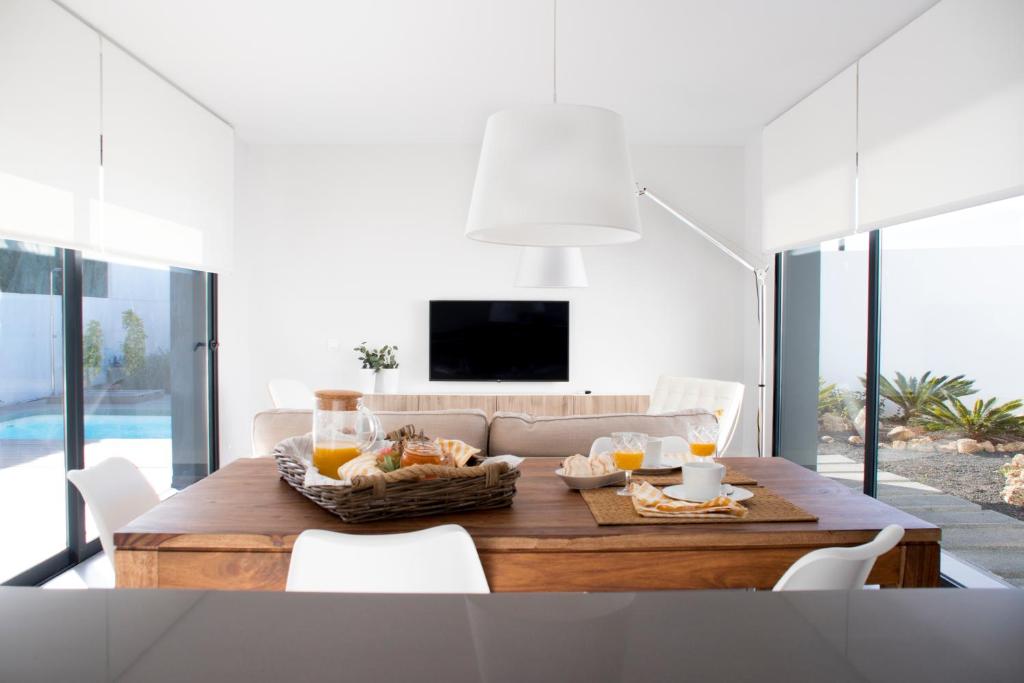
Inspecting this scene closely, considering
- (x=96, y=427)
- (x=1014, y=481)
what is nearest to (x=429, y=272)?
(x=96, y=427)

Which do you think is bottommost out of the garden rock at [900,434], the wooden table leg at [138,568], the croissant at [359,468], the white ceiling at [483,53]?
the garden rock at [900,434]

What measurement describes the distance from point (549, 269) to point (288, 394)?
1.99m

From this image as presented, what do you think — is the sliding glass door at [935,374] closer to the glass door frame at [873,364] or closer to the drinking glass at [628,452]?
the glass door frame at [873,364]

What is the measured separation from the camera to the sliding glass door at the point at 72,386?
9.91 feet

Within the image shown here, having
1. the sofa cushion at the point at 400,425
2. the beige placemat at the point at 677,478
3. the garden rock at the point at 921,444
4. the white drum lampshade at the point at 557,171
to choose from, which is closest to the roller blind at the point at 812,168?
the garden rock at the point at 921,444

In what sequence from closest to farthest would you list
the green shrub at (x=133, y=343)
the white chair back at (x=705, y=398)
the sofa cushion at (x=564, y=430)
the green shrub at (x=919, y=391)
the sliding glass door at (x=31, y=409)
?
1. the sofa cushion at (x=564, y=430)
2. the sliding glass door at (x=31, y=409)
3. the green shrub at (x=919, y=391)
4. the green shrub at (x=133, y=343)
5. the white chair back at (x=705, y=398)

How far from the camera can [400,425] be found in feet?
8.23

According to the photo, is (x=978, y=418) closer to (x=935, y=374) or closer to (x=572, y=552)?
(x=935, y=374)

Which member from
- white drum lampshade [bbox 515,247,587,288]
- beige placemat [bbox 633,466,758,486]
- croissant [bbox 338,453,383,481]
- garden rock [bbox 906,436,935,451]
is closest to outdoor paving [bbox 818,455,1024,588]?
garden rock [bbox 906,436,935,451]

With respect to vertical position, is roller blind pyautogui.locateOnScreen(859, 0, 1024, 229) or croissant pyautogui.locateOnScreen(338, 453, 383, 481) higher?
roller blind pyautogui.locateOnScreen(859, 0, 1024, 229)

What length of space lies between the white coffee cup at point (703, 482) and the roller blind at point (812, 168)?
2809 mm

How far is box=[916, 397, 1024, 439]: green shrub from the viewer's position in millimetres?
2887

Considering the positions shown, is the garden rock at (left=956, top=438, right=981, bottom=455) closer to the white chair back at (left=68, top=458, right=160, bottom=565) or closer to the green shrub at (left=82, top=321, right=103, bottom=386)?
the white chair back at (left=68, top=458, right=160, bottom=565)

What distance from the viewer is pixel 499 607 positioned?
48 centimetres
